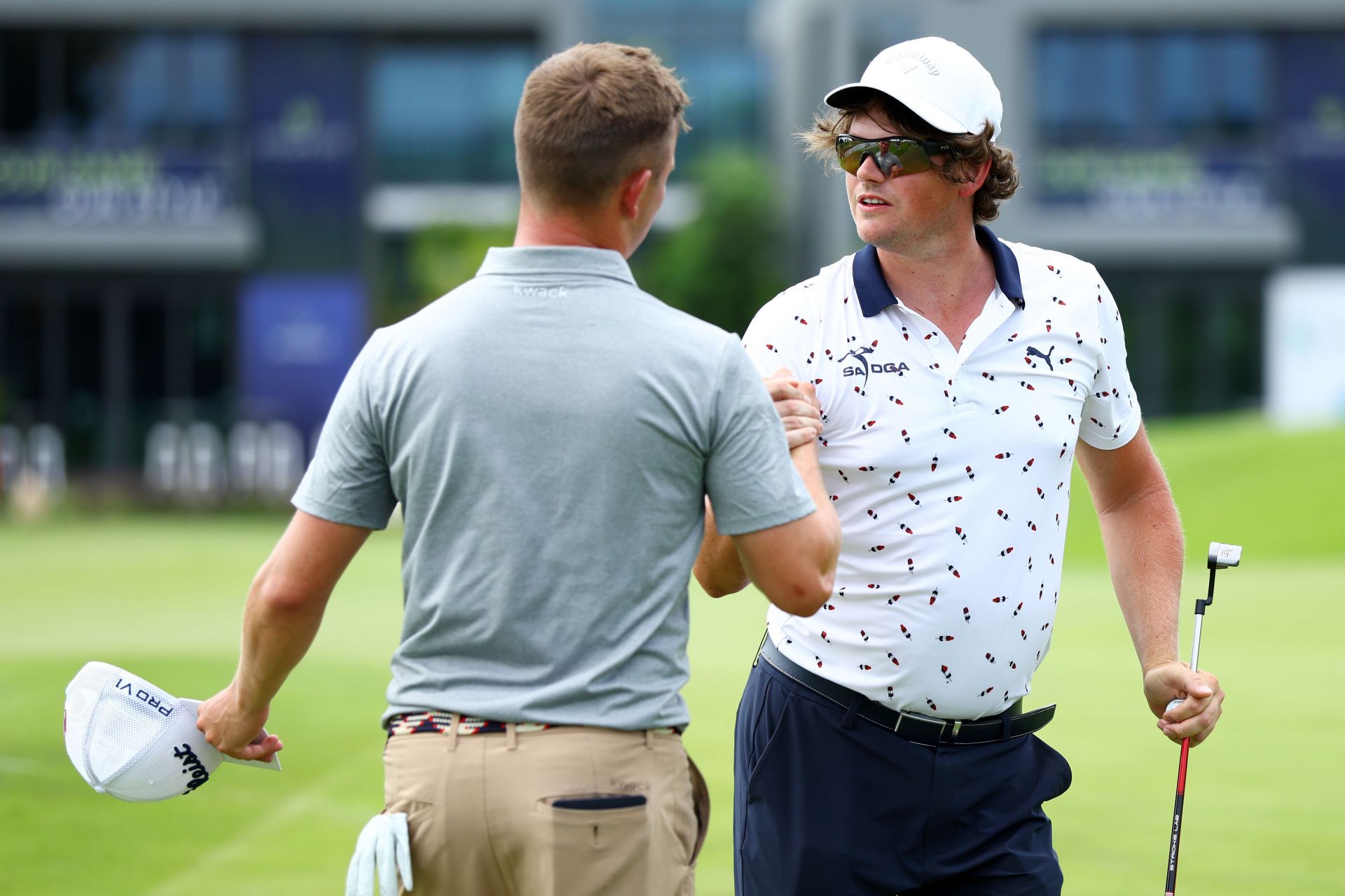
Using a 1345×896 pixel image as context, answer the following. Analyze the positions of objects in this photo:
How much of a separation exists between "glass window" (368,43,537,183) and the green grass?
54.6ft

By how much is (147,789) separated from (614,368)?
117 cm

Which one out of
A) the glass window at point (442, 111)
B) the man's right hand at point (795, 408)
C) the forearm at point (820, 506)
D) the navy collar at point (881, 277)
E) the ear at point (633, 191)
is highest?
the glass window at point (442, 111)

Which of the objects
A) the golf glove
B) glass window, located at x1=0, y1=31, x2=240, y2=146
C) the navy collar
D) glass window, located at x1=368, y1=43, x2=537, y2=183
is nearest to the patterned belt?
the golf glove

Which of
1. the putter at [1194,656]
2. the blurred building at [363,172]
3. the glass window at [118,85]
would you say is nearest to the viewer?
the putter at [1194,656]

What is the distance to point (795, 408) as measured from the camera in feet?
9.32

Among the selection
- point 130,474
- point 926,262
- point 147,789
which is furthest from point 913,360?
point 130,474

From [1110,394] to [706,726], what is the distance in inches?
214

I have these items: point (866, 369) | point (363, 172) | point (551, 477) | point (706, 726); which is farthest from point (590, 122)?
point (363, 172)

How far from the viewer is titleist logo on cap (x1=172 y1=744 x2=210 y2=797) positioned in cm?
287

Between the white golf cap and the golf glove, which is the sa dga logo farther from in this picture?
the golf glove

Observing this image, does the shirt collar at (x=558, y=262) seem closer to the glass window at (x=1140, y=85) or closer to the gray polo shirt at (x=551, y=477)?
the gray polo shirt at (x=551, y=477)

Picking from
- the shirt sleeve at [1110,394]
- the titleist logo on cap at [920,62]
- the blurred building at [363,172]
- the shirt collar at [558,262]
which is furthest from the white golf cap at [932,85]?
the blurred building at [363,172]

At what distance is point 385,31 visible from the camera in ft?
108

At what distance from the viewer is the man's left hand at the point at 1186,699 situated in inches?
132
